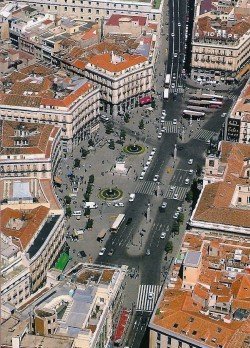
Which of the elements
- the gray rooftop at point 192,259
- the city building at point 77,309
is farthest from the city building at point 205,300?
the city building at point 77,309

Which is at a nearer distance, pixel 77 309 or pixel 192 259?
pixel 77 309

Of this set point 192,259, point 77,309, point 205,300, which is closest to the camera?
point 77,309

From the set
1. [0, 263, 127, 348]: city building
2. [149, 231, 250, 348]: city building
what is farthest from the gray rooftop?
[0, 263, 127, 348]: city building

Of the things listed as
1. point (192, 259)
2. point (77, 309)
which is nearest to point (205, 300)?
point (192, 259)

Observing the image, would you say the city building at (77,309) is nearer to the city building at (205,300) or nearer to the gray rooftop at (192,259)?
the city building at (205,300)

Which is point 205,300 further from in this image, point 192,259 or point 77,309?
point 77,309

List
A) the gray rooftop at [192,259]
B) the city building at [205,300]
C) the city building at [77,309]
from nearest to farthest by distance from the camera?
the city building at [77,309]
the city building at [205,300]
the gray rooftop at [192,259]
